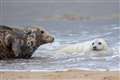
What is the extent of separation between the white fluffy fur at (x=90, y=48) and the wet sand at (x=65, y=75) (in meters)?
2.62

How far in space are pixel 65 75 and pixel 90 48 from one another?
11.2 feet

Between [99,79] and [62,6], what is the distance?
1744 centimetres

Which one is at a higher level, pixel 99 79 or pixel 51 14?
pixel 99 79

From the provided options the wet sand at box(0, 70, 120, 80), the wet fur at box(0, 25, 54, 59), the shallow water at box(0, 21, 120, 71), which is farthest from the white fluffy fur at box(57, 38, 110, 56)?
the wet sand at box(0, 70, 120, 80)

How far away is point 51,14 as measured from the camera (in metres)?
24.1

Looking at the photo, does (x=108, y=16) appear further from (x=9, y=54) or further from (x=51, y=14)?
(x=9, y=54)

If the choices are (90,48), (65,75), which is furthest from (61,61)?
(65,75)

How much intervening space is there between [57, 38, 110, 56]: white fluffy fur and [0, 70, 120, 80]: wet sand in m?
2.62

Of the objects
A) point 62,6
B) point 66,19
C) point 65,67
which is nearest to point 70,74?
point 65,67

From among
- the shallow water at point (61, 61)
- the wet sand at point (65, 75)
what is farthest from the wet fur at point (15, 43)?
the wet sand at point (65, 75)

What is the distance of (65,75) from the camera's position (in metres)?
8.66

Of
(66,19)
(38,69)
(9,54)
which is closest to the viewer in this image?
(38,69)

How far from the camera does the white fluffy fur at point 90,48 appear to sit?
1177 centimetres

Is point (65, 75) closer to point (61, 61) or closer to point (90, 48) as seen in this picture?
point (61, 61)
